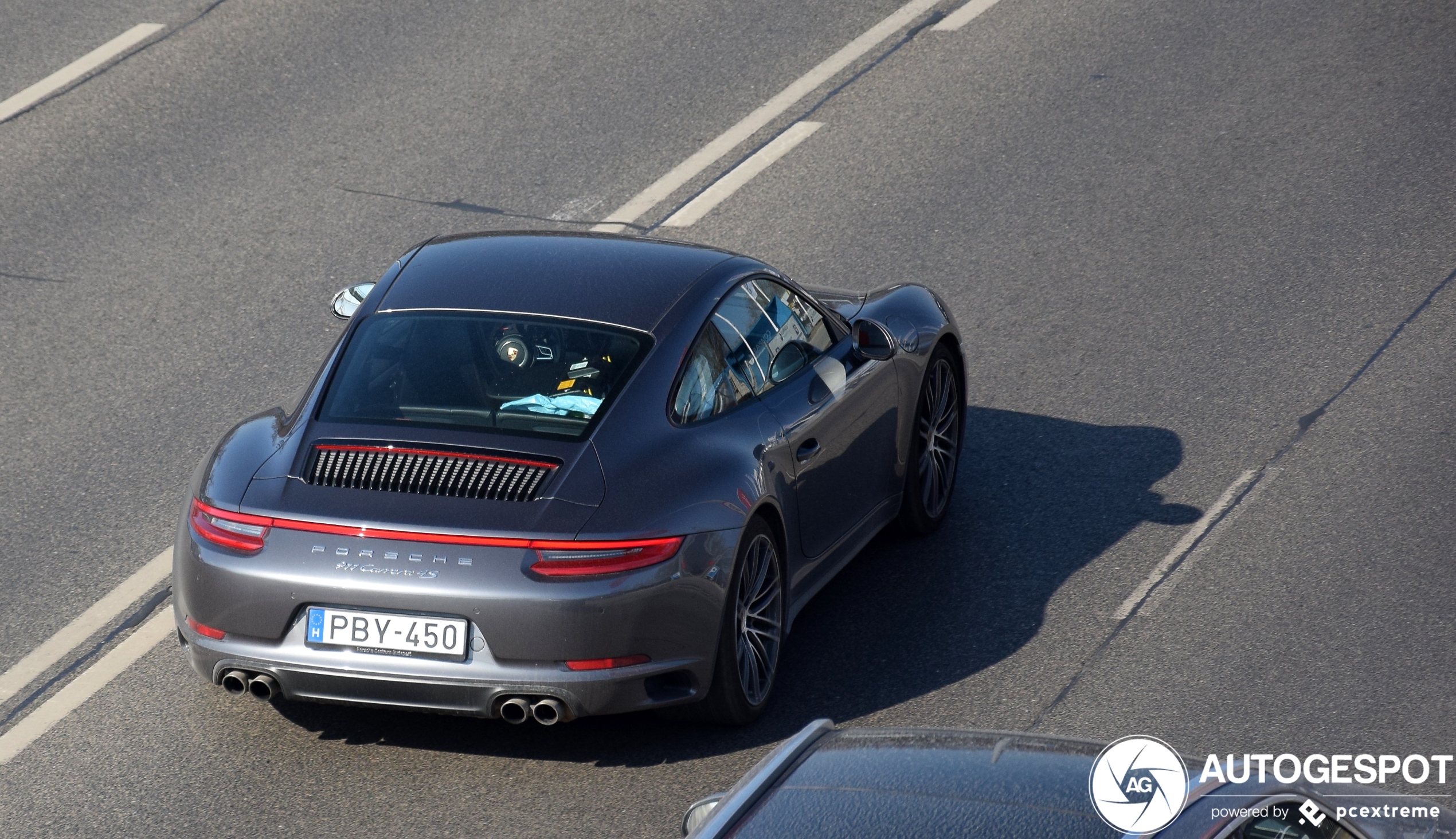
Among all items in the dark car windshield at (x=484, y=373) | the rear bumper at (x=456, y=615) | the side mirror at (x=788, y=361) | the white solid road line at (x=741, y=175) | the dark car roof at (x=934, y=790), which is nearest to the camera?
the dark car roof at (x=934, y=790)

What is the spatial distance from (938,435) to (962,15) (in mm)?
6649

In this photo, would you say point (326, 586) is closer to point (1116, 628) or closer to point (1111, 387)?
point (1116, 628)

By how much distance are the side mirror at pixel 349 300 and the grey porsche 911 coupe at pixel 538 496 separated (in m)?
0.54

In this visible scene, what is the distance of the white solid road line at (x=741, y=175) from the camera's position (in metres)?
10.7

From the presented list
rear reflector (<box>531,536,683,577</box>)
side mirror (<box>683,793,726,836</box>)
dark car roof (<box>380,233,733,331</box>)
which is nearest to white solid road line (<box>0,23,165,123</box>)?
dark car roof (<box>380,233,733,331</box>)

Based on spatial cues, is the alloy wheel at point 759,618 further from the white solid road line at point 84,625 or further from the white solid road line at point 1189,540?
the white solid road line at point 84,625

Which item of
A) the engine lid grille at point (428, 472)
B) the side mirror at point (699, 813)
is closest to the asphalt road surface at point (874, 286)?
the engine lid grille at point (428, 472)

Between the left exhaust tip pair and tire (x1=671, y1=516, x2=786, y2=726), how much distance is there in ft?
4.45

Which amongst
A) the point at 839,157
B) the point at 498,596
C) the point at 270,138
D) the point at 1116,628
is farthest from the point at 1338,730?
the point at 270,138

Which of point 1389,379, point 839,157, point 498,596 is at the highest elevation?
point 498,596

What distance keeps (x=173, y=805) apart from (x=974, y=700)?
2.77m

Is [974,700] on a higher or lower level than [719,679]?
lower

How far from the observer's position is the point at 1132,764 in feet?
12.4

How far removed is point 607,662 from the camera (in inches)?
219
